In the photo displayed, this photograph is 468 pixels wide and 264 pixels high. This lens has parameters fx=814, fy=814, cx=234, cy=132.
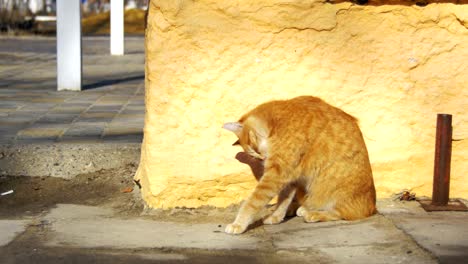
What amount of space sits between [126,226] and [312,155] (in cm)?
134

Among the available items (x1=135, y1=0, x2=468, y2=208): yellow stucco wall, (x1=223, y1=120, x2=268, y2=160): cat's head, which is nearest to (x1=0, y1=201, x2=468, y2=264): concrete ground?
(x1=135, y1=0, x2=468, y2=208): yellow stucco wall

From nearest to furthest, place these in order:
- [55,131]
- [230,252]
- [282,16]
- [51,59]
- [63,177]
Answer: [230,252] < [282,16] < [63,177] < [55,131] < [51,59]

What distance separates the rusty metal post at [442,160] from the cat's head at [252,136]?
4.16ft

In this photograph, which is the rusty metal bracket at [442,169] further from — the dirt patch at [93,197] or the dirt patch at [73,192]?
the dirt patch at [73,192]

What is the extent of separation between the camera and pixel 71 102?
976 centimetres

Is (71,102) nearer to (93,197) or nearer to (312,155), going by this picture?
(93,197)

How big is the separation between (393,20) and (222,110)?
1.38 m

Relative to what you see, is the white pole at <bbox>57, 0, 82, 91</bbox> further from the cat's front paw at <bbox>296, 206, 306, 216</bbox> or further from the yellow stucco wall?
the cat's front paw at <bbox>296, 206, 306, 216</bbox>

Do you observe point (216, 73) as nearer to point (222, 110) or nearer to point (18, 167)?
point (222, 110)

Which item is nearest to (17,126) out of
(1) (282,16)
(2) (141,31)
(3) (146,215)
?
(3) (146,215)

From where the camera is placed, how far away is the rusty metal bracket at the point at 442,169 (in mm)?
5691

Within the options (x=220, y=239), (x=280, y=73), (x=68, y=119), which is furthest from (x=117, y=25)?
(x=220, y=239)

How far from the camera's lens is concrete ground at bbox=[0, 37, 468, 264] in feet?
15.7

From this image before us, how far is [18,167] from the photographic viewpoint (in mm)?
6734
